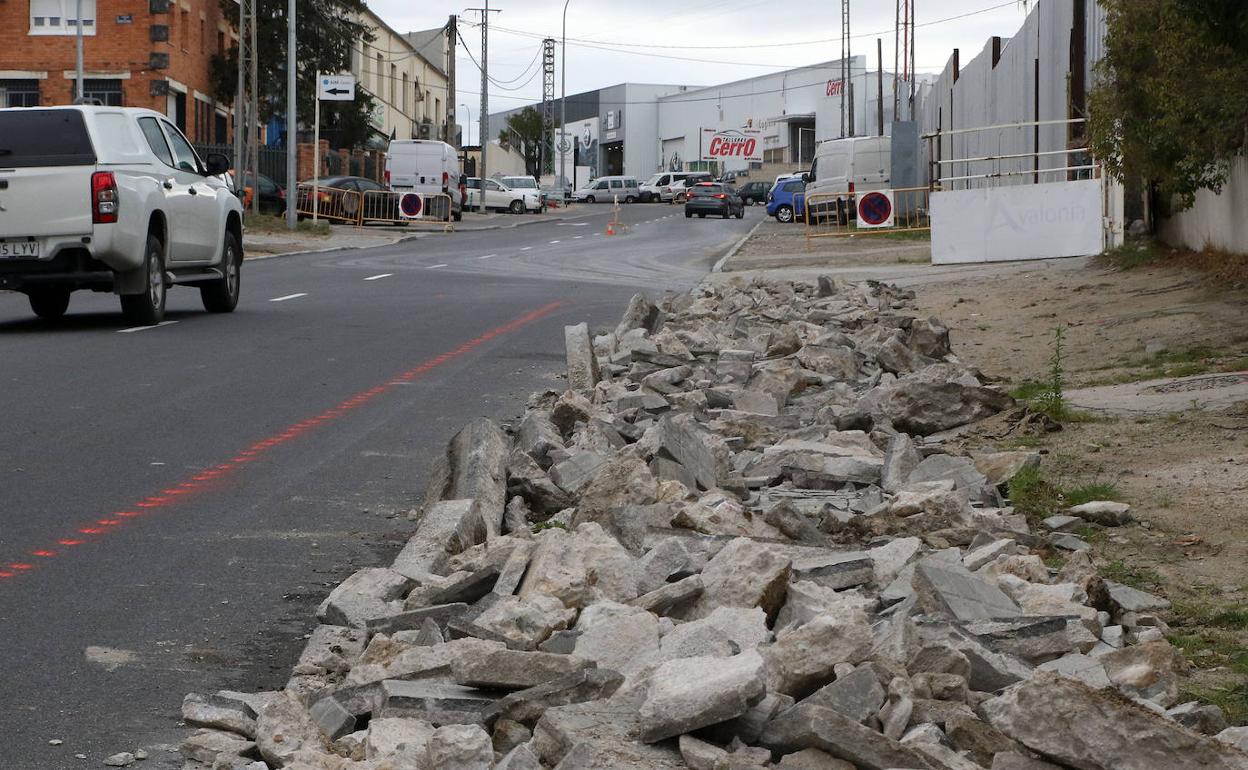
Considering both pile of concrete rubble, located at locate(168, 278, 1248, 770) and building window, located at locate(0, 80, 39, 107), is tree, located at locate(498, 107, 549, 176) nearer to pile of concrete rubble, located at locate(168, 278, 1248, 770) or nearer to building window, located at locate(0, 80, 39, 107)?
building window, located at locate(0, 80, 39, 107)

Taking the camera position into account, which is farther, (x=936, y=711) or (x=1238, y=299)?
(x=1238, y=299)

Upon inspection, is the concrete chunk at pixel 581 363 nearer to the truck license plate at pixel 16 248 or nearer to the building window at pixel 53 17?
the truck license plate at pixel 16 248

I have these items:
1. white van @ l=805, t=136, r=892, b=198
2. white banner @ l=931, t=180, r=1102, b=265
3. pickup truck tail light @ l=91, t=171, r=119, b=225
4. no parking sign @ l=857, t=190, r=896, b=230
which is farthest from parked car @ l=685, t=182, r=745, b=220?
pickup truck tail light @ l=91, t=171, r=119, b=225

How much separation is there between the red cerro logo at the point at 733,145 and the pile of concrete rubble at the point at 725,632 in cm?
8916

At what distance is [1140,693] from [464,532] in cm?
280

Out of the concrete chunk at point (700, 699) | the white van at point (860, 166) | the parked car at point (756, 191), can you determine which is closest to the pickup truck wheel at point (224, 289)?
the concrete chunk at point (700, 699)

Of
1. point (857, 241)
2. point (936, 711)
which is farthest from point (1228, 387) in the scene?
point (857, 241)

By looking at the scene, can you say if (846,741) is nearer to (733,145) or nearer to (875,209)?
(875,209)

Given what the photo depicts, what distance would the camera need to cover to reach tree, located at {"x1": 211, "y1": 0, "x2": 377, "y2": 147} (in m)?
59.7

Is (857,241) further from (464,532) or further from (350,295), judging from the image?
(464,532)

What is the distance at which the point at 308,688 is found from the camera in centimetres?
467

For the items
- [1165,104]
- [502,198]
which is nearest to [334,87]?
[502,198]

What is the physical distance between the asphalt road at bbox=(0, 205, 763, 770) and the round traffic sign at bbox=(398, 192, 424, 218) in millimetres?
31290

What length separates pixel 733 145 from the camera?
318ft
